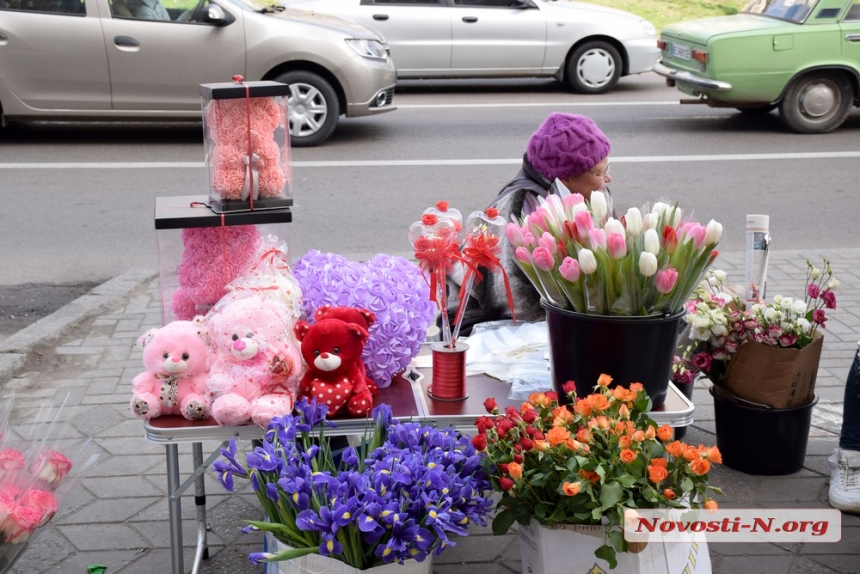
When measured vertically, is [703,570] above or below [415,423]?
below

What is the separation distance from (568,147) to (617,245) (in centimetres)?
114

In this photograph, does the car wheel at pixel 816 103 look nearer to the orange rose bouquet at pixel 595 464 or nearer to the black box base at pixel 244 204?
the black box base at pixel 244 204

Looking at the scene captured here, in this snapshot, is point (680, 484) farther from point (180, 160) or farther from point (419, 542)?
point (180, 160)

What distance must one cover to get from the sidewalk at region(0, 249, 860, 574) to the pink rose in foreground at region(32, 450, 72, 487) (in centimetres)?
31

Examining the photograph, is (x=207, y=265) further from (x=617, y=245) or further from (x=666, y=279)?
(x=666, y=279)

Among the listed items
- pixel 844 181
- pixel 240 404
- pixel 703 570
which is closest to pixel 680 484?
pixel 703 570

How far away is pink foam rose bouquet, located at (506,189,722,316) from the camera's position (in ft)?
8.26

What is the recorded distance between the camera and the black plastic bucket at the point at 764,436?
3.69 meters

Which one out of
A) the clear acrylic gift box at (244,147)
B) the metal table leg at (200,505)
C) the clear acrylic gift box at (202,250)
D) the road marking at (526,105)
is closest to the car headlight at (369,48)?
the road marking at (526,105)

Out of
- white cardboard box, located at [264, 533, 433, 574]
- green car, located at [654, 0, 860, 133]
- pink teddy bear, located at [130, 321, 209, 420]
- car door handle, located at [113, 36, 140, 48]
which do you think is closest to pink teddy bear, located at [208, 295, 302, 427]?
pink teddy bear, located at [130, 321, 209, 420]

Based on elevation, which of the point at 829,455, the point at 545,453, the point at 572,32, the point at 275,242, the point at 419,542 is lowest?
the point at 829,455

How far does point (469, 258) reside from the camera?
282 cm

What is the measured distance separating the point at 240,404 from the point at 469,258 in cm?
78

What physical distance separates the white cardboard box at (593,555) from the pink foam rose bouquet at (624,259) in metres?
0.60
